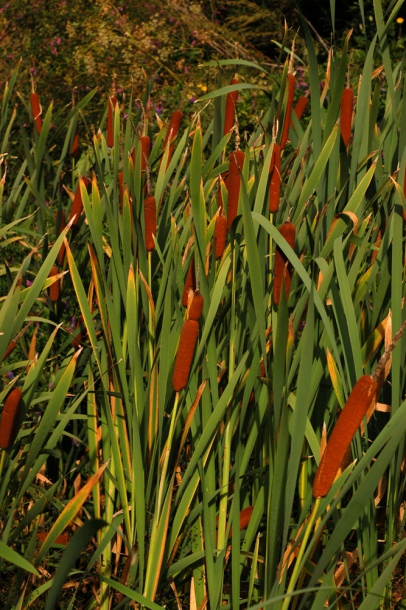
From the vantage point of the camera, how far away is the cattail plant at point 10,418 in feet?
3.62

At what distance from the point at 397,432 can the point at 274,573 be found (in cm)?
35

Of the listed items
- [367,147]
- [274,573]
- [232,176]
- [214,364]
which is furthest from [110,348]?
[367,147]

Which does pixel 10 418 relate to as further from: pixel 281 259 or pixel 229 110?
pixel 229 110

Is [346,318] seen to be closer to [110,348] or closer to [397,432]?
[397,432]

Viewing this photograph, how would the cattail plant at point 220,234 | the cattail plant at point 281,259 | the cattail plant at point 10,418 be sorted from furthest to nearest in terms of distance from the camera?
the cattail plant at point 220,234 < the cattail plant at point 281,259 < the cattail plant at point 10,418

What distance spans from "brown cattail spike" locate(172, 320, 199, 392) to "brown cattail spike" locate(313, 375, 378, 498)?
27cm

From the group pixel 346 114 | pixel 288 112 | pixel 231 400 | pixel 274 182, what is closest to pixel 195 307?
pixel 231 400

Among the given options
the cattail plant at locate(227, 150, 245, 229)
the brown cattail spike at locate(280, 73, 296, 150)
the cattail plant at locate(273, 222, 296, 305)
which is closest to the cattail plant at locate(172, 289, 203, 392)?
the cattail plant at locate(273, 222, 296, 305)

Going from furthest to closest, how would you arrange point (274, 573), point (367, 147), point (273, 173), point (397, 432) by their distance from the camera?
point (367, 147), point (273, 173), point (274, 573), point (397, 432)

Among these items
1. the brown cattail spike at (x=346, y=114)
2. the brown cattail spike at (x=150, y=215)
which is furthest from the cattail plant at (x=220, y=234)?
the brown cattail spike at (x=346, y=114)

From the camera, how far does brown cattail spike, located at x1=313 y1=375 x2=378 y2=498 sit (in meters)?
0.90

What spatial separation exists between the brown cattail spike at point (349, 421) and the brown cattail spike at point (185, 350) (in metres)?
0.27

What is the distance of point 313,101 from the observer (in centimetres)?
159

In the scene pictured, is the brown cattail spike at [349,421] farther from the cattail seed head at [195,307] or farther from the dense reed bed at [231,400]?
the cattail seed head at [195,307]
